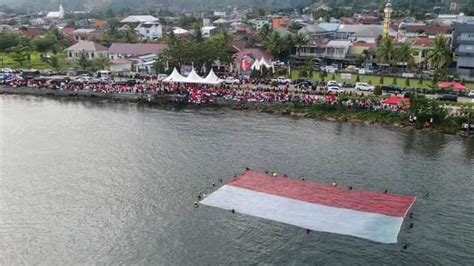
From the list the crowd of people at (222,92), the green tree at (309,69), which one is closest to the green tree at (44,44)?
the crowd of people at (222,92)

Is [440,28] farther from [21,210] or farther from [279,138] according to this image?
[21,210]

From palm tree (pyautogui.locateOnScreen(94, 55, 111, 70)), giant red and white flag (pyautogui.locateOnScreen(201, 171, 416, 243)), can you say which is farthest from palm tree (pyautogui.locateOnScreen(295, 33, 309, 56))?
giant red and white flag (pyautogui.locateOnScreen(201, 171, 416, 243))

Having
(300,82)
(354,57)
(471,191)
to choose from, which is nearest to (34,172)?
(471,191)

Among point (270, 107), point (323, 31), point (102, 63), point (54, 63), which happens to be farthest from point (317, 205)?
point (323, 31)

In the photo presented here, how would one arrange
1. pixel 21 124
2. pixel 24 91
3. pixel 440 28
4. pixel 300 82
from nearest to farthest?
pixel 21 124 → pixel 300 82 → pixel 24 91 → pixel 440 28

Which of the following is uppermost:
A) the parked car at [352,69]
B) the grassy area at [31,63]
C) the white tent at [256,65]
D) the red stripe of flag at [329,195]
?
the white tent at [256,65]

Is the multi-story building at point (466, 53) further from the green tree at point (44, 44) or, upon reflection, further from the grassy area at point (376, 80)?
the green tree at point (44, 44)

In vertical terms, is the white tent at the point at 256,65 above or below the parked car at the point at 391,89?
above
